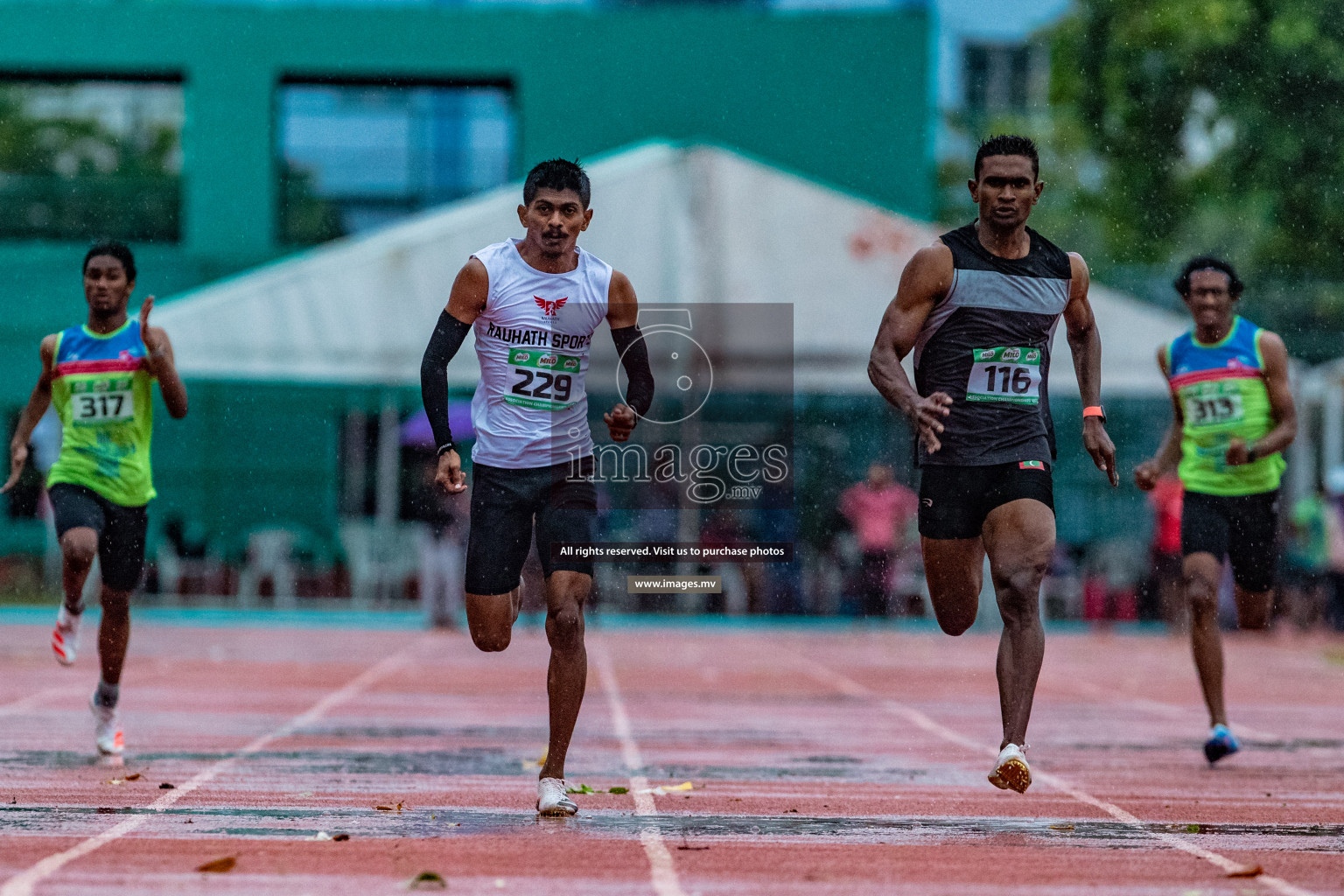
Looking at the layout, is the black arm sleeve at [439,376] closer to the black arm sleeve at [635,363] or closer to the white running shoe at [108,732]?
the black arm sleeve at [635,363]

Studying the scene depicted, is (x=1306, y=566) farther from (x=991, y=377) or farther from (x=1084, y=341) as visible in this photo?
(x=991, y=377)

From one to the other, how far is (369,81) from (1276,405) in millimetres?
19958

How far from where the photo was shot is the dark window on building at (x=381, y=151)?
87.4 feet

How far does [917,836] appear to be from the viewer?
19.6 ft

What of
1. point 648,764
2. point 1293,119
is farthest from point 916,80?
point 648,764

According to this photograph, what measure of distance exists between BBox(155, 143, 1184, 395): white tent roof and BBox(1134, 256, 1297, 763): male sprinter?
21.9 ft

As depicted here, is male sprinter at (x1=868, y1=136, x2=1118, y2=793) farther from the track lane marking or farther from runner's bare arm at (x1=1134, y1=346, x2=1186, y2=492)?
the track lane marking

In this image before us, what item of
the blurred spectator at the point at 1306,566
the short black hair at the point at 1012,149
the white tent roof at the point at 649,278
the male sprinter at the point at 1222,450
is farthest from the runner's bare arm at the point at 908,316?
the blurred spectator at the point at 1306,566

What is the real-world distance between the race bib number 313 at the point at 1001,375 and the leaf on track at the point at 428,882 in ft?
8.87

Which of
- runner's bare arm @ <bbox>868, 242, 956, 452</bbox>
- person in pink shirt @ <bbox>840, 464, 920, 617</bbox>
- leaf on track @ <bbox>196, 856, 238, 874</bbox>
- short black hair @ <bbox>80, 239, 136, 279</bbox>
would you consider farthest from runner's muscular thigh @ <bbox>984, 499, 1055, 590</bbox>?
person in pink shirt @ <bbox>840, 464, 920, 617</bbox>

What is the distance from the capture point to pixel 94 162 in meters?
28.4

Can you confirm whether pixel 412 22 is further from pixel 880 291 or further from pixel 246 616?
pixel 880 291

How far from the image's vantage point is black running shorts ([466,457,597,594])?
253 inches

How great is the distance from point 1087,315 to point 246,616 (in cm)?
1574
